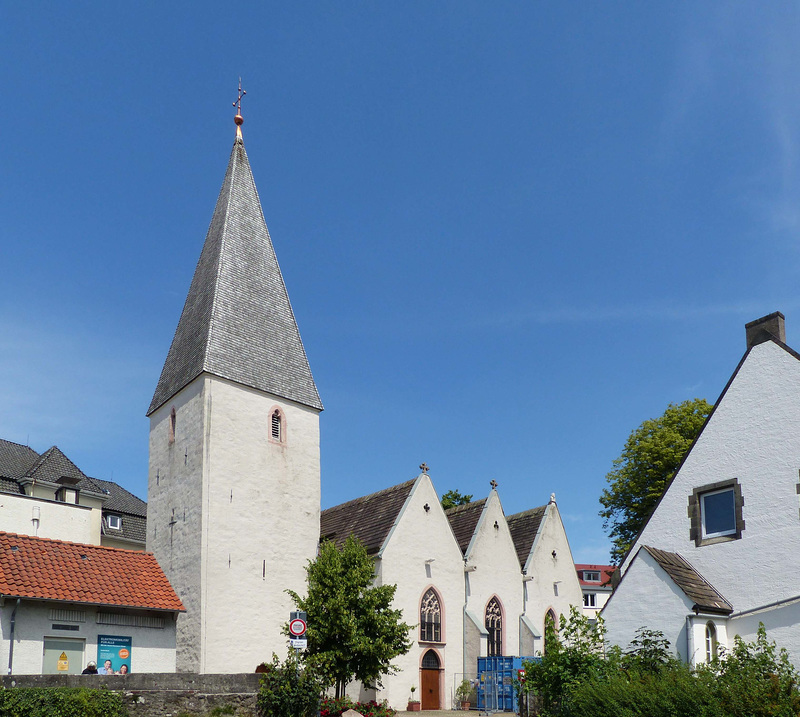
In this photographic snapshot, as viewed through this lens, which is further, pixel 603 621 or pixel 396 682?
pixel 396 682

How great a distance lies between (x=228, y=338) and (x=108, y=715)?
16.9 m

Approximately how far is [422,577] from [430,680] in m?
4.02

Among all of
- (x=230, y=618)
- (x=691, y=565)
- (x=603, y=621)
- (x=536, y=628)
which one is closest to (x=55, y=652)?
(x=230, y=618)

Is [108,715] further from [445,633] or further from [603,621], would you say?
[445,633]

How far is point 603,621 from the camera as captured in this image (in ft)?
57.2

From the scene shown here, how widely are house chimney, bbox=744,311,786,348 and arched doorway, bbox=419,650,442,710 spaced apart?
21718mm

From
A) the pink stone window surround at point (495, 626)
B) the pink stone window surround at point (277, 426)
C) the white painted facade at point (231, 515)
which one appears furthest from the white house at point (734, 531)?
the pink stone window surround at point (495, 626)

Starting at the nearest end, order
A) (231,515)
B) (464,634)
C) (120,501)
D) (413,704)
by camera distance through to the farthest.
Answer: (231,515) < (413,704) < (464,634) < (120,501)

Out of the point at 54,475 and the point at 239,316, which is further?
the point at 54,475

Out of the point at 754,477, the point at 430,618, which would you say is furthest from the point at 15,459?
the point at 754,477

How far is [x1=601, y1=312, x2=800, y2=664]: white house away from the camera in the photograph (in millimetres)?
15734

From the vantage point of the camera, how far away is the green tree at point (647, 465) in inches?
1575

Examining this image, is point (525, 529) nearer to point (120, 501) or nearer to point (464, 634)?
point (464, 634)

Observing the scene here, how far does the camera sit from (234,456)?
31141mm
